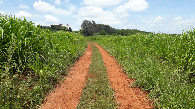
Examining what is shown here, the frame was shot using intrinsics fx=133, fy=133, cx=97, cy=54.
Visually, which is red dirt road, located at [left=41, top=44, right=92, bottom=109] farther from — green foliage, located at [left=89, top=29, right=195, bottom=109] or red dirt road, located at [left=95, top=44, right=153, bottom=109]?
green foliage, located at [left=89, top=29, right=195, bottom=109]

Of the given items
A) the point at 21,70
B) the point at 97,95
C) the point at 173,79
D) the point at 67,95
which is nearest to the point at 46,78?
the point at 21,70

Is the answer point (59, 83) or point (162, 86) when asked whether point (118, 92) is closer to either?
point (162, 86)

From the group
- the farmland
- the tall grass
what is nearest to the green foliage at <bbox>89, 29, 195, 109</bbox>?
the farmland

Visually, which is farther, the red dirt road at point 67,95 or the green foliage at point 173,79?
the red dirt road at point 67,95

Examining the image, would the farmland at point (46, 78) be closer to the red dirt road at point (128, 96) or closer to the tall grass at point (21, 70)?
the tall grass at point (21, 70)

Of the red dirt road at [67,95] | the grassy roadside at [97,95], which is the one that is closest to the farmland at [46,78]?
the grassy roadside at [97,95]

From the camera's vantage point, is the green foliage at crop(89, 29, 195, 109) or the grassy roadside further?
the grassy roadside

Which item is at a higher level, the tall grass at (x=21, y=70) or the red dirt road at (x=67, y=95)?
the tall grass at (x=21, y=70)

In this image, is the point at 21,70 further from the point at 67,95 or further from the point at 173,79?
the point at 173,79

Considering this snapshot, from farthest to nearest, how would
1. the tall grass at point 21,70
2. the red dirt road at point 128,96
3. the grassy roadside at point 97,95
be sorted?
the red dirt road at point 128,96 < the grassy roadside at point 97,95 < the tall grass at point 21,70

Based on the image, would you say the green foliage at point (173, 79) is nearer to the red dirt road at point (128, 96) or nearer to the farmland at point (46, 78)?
the farmland at point (46, 78)

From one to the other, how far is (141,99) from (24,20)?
19.5ft

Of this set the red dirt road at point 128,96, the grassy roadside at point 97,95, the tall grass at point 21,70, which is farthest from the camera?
the red dirt road at point 128,96

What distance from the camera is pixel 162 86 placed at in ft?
13.5
